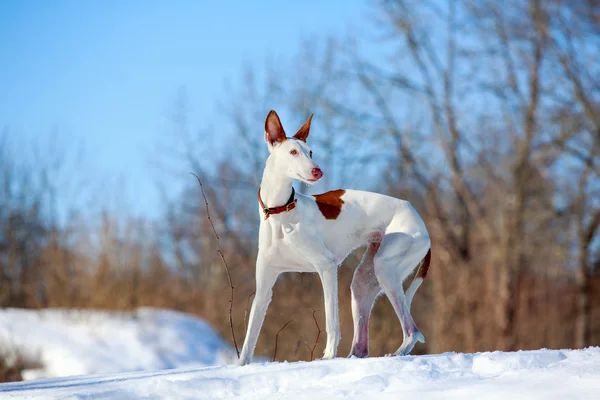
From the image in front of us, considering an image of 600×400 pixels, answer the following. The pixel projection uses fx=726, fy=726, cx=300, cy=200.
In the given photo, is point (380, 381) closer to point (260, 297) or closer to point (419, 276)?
point (260, 297)

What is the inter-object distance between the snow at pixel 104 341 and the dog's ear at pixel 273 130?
6.81m

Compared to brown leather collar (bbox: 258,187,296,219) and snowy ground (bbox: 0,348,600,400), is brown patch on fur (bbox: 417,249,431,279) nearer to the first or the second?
snowy ground (bbox: 0,348,600,400)

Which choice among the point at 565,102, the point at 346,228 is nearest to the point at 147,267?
the point at 565,102

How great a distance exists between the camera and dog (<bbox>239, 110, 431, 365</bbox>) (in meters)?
4.10

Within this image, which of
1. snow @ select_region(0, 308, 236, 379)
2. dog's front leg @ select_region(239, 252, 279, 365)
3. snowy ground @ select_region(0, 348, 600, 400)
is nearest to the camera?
snowy ground @ select_region(0, 348, 600, 400)

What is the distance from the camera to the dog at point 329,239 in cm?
410

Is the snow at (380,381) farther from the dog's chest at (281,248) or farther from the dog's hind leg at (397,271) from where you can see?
the dog's chest at (281,248)

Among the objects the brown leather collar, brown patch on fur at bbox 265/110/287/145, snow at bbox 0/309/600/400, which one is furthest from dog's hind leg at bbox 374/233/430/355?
brown patch on fur at bbox 265/110/287/145

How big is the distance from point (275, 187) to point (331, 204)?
394 mm

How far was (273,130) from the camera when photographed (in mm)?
4199

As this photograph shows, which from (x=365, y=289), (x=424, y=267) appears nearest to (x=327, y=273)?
(x=365, y=289)

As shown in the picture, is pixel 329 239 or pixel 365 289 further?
pixel 365 289

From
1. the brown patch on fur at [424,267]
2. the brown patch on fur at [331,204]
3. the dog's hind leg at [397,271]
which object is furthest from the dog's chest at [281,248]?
the brown patch on fur at [424,267]

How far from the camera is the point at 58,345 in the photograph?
11.0m
